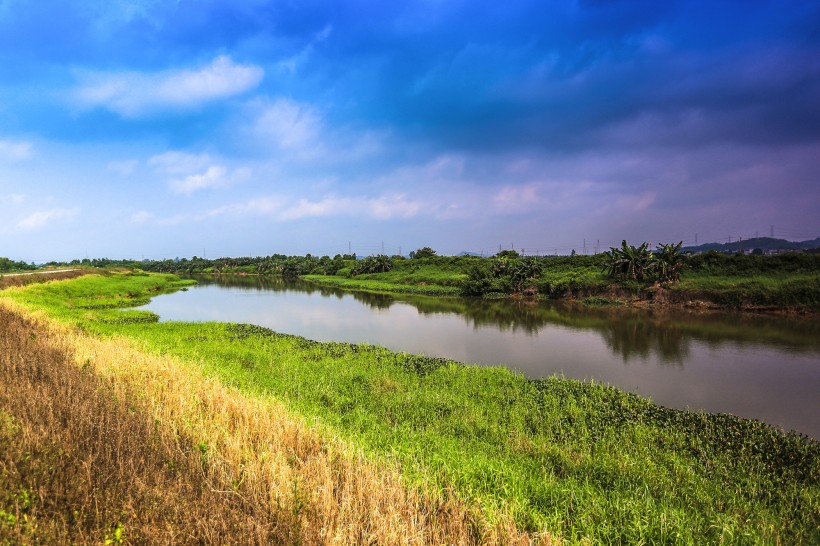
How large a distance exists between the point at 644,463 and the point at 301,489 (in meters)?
6.36

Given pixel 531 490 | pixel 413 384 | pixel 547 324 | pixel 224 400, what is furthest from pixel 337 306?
pixel 531 490

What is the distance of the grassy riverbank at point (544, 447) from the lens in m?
4.95

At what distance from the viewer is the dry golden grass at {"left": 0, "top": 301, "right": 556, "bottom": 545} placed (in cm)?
328

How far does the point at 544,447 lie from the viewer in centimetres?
765

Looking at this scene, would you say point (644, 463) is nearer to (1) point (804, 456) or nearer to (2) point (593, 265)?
(1) point (804, 456)

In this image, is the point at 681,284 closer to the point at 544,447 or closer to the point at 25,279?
the point at 544,447

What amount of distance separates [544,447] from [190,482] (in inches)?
250

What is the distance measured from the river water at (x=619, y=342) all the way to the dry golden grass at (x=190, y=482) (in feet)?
36.4

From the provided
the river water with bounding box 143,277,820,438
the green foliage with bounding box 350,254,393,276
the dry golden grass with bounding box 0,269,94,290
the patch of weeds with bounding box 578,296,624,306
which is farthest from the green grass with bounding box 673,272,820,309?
the dry golden grass with bounding box 0,269,94,290

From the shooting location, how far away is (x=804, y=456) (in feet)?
25.2

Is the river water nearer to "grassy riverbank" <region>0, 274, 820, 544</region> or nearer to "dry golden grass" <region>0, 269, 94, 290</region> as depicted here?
"grassy riverbank" <region>0, 274, 820, 544</region>

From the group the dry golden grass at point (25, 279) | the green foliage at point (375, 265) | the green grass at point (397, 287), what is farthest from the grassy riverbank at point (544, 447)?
the green foliage at point (375, 265)

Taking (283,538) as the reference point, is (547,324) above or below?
below

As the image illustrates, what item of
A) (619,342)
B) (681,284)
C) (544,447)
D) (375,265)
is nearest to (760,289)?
(681,284)
